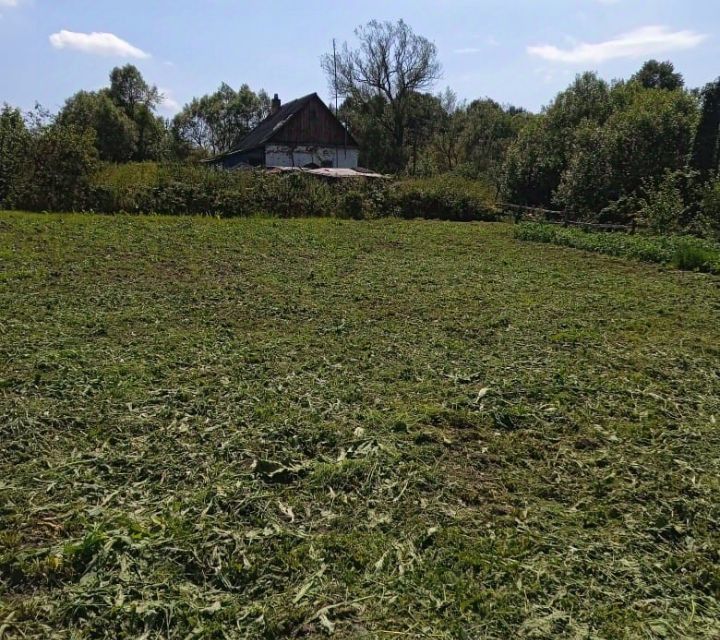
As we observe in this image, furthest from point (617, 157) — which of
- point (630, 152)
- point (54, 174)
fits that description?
point (54, 174)

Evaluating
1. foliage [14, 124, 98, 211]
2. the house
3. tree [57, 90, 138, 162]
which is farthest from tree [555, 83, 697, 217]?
tree [57, 90, 138, 162]

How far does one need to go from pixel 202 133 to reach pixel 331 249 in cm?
4573

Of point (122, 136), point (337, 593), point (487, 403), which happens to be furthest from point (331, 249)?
point (122, 136)

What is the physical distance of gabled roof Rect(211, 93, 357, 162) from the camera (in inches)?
1149

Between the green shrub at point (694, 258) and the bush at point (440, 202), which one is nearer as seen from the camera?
the green shrub at point (694, 258)

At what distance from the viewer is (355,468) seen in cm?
280

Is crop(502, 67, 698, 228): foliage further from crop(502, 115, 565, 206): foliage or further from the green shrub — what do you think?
the green shrub

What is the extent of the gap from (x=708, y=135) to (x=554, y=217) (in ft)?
14.6

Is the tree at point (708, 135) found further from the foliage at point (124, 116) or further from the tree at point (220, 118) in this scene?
the tree at point (220, 118)

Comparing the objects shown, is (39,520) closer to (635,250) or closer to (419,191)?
(635,250)

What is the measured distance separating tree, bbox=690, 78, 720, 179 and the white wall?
64.9ft

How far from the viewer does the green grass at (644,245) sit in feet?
28.8

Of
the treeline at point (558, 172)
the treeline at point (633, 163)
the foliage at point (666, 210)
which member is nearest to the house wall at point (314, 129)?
the treeline at point (558, 172)

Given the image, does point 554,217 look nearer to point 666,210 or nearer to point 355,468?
point 666,210
